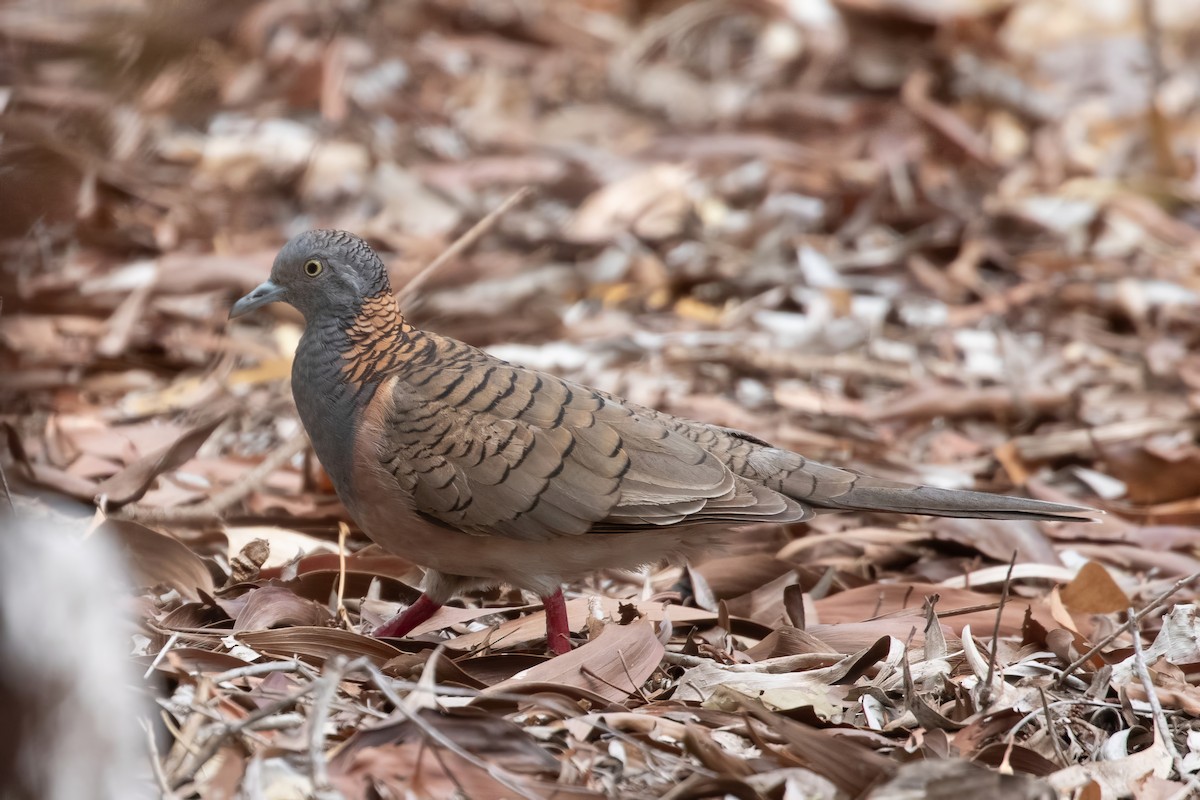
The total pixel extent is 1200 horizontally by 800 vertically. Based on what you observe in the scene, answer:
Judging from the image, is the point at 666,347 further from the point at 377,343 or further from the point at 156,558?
the point at 156,558

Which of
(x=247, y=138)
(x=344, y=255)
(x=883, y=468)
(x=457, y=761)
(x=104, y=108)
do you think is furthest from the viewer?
(x=247, y=138)

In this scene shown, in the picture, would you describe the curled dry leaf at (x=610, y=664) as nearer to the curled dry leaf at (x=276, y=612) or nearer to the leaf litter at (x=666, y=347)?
the leaf litter at (x=666, y=347)

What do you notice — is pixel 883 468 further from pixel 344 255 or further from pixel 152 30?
pixel 152 30

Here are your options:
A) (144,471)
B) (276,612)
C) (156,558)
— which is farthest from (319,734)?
(144,471)

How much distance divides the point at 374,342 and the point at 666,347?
237cm

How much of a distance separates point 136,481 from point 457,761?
6.05ft

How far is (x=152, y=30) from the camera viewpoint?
1.91 m

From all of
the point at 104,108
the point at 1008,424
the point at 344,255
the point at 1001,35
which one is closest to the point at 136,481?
the point at 344,255

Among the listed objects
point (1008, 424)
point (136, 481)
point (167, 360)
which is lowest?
point (1008, 424)

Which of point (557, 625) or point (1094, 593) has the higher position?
point (557, 625)

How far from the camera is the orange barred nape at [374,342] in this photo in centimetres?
393

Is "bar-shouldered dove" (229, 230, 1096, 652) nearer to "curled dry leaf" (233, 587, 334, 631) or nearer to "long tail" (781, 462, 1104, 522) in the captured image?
"long tail" (781, 462, 1104, 522)

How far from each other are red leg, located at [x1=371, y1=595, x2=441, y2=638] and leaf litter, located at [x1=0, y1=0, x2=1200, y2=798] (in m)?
0.09

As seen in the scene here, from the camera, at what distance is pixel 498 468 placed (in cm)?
373
